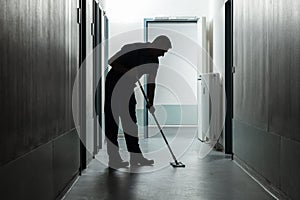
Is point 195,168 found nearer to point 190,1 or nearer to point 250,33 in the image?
point 250,33

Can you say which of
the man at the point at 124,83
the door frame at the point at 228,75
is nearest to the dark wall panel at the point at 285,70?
the man at the point at 124,83

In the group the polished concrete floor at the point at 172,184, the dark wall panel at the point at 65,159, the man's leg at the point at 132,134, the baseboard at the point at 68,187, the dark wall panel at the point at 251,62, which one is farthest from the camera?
the man's leg at the point at 132,134

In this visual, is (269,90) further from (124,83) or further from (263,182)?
(124,83)

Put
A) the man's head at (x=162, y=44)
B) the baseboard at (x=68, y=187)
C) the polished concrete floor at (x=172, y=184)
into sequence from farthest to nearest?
the man's head at (x=162, y=44), the polished concrete floor at (x=172, y=184), the baseboard at (x=68, y=187)

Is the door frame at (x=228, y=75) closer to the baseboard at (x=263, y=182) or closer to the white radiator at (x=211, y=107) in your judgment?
the white radiator at (x=211, y=107)

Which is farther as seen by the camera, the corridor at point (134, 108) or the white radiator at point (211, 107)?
the white radiator at point (211, 107)

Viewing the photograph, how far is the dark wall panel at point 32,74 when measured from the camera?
2086 millimetres

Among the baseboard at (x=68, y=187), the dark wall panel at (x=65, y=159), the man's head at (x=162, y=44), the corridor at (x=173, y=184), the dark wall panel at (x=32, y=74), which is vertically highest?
the man's head at (x=162, y=44)

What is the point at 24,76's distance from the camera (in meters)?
2.39

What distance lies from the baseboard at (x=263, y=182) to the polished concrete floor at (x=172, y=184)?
0.05 m

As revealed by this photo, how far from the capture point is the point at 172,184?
4141 mm

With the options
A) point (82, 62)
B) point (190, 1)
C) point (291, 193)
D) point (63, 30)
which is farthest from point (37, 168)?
point (190, 1)

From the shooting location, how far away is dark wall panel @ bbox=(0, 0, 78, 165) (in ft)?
6.84

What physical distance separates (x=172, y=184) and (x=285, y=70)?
151 cm
